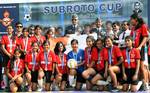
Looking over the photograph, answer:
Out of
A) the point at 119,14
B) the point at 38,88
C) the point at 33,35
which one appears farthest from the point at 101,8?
the point at 38,88

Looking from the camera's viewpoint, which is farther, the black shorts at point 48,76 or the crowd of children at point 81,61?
the black shorts at point 48,76

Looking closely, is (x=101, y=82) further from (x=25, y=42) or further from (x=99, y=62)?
(x=25, y=42)

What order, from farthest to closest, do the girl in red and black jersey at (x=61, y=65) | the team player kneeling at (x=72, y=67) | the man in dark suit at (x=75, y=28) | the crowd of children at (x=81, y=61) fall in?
the man in dark suit at (x=75, y=28), the girl in red and black jersey at (x=61, y=65), the team player kneeling at (x=72, y=67), the crowd of children at (x=81, y=61)

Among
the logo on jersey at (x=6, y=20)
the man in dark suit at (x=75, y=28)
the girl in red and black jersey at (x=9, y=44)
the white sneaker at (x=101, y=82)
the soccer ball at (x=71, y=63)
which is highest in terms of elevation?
the logo on jersey at (x=6, y=20)

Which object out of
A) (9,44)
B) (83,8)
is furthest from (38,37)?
(83,8)

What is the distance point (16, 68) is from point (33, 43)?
66cm

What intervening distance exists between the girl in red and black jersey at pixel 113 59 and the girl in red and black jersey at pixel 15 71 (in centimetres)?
189

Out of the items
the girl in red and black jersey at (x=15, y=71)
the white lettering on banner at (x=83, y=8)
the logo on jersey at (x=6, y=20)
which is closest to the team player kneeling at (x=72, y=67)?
the girl in red and black jersey at (x=15, y=71)

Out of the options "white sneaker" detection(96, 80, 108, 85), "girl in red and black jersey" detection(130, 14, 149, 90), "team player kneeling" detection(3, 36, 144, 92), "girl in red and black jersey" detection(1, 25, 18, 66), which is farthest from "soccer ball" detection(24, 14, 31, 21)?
"girl in red and black jersey" detection(130, 14, 149, 90)

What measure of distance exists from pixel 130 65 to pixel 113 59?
15.7 inches

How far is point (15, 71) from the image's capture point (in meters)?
10.8

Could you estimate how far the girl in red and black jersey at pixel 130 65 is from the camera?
404 inches

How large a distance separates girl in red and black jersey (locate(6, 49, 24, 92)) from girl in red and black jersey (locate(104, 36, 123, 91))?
1886mm

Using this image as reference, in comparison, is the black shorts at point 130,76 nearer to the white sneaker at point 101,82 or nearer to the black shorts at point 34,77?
the white sneaker at point 101,82
